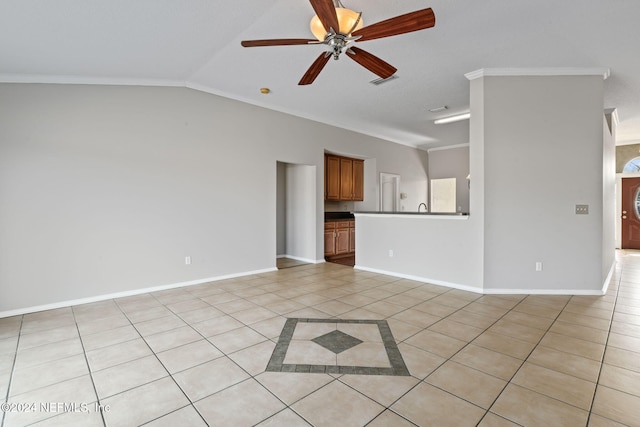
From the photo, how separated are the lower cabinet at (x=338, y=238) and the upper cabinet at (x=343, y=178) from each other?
600 mm

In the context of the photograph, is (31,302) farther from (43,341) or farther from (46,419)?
(46,419)

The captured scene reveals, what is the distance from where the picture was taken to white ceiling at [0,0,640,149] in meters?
2.50

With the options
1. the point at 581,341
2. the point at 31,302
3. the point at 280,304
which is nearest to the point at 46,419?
the point at 280,304

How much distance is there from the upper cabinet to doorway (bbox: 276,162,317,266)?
599mm

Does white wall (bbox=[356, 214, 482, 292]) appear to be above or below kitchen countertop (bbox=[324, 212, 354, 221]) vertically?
below

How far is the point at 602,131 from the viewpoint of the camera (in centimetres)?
368

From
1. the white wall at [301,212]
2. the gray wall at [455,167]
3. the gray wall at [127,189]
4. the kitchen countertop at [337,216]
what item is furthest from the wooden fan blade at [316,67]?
the gray wall at [455,167]

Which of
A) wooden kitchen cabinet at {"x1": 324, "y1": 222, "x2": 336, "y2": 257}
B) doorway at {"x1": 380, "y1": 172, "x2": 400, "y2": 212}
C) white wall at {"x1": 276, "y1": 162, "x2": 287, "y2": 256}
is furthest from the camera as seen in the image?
doorway at {"x1": 380, "y1": 172, "x2": 400, "y2": 212}

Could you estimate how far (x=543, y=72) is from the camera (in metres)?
3.72

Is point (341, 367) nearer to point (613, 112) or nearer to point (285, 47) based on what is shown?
point (285, 47)

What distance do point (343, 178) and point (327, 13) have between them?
4.95m

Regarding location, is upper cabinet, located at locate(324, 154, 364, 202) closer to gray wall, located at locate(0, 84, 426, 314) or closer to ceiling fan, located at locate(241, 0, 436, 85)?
gray wall, located at locate(0, 84, 426, 314)

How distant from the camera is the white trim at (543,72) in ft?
12.0

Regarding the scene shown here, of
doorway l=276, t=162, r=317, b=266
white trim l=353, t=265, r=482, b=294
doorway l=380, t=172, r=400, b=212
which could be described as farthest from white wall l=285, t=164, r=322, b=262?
doorway l=380, t=172, r=400, b=212
